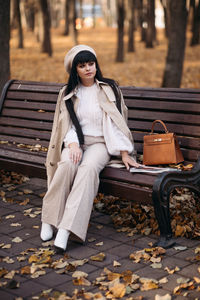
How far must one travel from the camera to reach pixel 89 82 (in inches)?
195

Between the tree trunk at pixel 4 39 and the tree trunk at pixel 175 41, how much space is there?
4.12 meters

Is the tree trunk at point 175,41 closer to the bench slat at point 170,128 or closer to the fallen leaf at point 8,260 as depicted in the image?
the bench slat at point 170,128

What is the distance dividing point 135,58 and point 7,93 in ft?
58.2

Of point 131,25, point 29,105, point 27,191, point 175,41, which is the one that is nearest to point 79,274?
point 27,191

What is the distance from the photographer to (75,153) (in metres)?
4.64

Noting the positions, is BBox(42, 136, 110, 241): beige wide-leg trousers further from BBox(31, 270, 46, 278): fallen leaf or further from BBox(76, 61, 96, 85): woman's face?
BBox(76, 61, 96, 85): woman's face

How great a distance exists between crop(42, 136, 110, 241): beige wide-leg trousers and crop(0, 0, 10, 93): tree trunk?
3.41 meters

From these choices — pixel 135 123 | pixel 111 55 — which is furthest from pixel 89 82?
pixel 111 55

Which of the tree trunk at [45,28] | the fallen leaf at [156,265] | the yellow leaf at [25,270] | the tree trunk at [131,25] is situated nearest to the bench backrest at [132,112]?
the fallen leaf at [156,265]

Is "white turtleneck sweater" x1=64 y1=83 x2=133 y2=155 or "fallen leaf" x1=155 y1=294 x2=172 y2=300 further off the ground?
"white turtleneck sweater" x1=64 y1=83 x2=133 y2=155

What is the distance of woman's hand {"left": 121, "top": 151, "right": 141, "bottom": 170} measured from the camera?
4.66 meters

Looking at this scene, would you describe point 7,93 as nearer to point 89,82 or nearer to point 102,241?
point 89,82

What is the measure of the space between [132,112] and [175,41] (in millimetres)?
5981

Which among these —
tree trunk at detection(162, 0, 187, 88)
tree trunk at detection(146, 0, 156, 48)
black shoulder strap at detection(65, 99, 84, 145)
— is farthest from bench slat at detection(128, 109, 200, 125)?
tree trunk at detection(146, 0, 156, 48)
